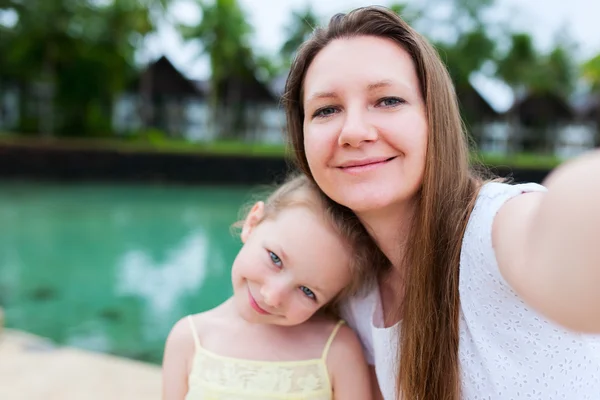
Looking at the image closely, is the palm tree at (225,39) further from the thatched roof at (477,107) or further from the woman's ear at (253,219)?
the woman's ear at (253,219)

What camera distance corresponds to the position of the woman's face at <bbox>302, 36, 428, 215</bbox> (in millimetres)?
1038

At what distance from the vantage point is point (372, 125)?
1.04 m

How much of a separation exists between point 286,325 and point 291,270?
0.53 ft

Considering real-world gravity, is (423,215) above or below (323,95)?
below

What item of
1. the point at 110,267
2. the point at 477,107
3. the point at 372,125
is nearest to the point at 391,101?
the point at 372,125

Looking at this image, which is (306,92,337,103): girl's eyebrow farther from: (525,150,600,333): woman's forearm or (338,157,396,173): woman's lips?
(525,150,600,333): woman's forearm

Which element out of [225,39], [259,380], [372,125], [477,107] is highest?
[225,39]

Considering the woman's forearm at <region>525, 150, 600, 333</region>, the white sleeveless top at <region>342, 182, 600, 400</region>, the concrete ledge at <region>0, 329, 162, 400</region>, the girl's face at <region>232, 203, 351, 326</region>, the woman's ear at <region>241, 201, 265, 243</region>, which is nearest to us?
the woman's forearm at <region>525, 150, 600, 333</region>

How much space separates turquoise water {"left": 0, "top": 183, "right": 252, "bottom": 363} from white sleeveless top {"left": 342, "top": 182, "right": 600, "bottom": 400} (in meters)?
1.08

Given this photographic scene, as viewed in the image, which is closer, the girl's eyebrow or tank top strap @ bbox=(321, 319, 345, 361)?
the girl's eyebrow

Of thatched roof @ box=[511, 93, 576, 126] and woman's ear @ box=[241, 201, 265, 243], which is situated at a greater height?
thatched roof @ box=[511, 93, 576, 126]

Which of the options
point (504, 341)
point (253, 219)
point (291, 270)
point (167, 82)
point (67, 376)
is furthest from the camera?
point (167, 82)

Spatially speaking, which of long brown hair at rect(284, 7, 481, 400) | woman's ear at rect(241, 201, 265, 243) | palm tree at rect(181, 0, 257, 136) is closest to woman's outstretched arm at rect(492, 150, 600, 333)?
long brown hair at rect(284, 7, 481, 400)

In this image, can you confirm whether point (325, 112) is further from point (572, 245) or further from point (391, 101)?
point (572, 245)
